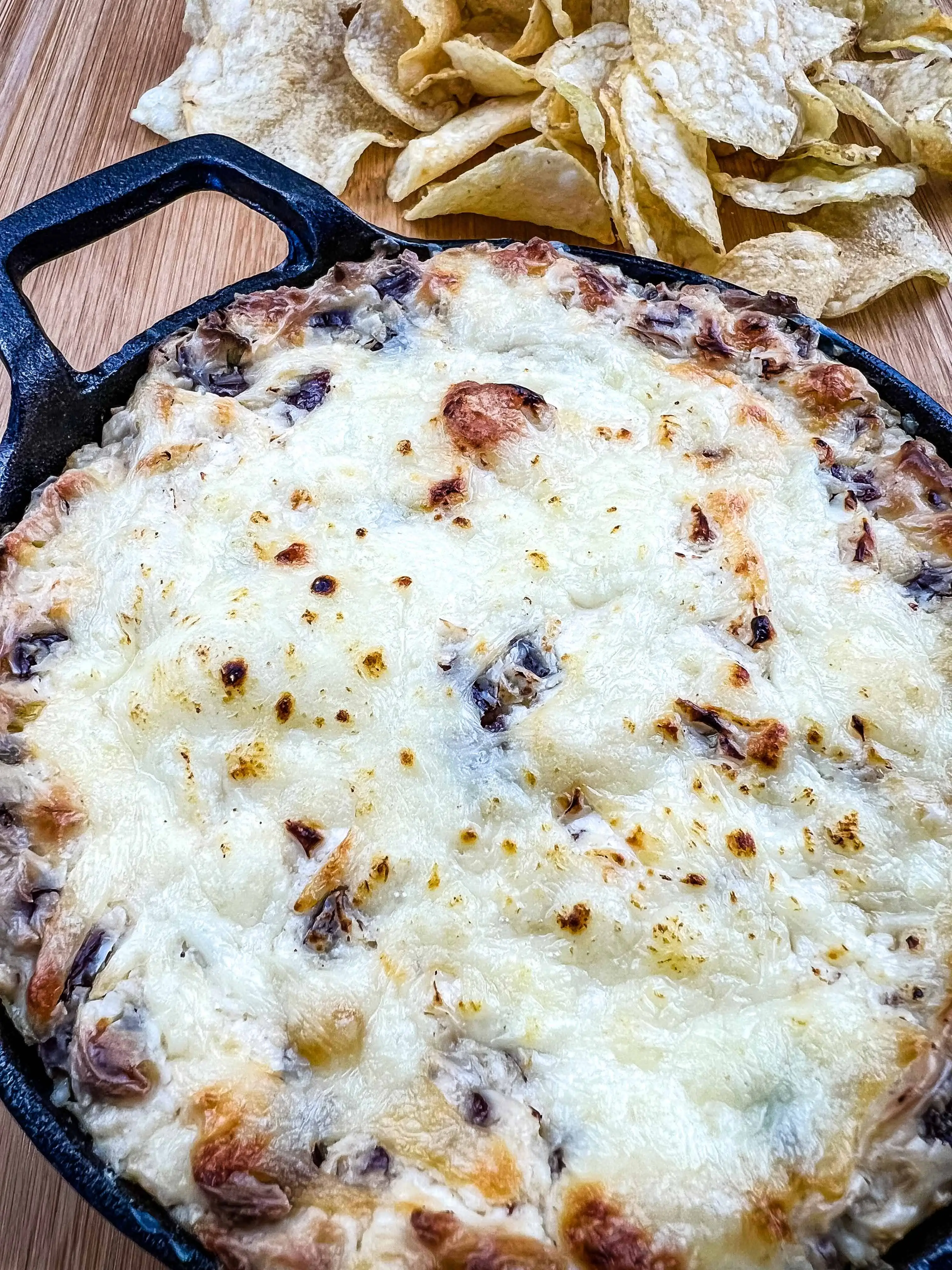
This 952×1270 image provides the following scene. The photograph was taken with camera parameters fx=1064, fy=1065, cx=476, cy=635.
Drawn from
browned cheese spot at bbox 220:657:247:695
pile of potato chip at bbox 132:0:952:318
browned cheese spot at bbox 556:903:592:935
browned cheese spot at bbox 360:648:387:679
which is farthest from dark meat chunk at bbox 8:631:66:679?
pile of potato chip at bbox 132:0:952:318

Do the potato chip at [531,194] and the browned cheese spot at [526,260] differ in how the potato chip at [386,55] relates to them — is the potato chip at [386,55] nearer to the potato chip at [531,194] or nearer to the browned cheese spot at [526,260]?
the potato chip at [531,194]

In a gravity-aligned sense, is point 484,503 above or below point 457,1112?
above

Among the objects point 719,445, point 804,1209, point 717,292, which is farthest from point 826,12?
point 804,1209

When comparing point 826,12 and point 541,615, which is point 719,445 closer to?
point 541,615

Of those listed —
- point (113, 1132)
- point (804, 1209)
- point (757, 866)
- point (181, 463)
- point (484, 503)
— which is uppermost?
point (181, 463)

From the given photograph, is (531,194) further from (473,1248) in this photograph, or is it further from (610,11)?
(473,1248)

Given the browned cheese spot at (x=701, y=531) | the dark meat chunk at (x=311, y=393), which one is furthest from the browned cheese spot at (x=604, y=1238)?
the dark meat chunk at (x=311, y=393)
